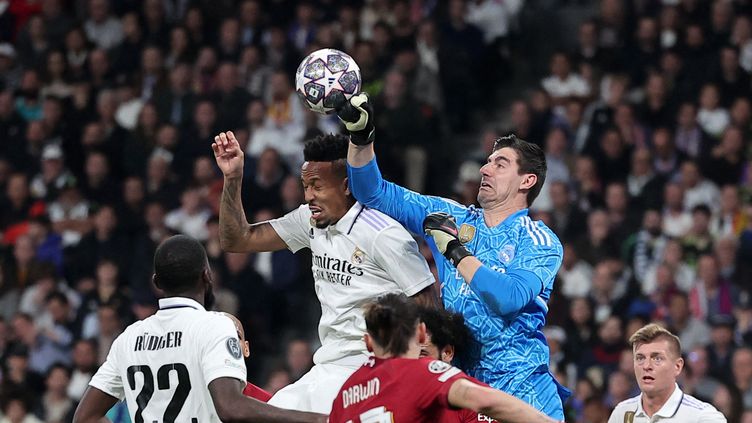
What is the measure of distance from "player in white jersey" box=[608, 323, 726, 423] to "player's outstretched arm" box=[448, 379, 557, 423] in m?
2.44

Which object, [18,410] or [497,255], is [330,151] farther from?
[18,410]

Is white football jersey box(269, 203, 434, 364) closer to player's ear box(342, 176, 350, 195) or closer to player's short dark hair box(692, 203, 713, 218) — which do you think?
player's ear box(342, 176, 350, 195)

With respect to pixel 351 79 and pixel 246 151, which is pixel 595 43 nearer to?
pixel 246 151

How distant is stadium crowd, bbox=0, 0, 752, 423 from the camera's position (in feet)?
41.9

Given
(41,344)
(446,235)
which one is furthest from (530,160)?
(41,344)

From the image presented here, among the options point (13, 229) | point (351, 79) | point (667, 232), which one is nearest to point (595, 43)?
point (667, 232)

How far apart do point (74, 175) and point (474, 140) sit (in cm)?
464

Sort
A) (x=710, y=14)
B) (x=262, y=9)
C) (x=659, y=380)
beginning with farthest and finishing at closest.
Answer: (x=262, y=9) < (x=710, y=14) < (x=659, y=380)

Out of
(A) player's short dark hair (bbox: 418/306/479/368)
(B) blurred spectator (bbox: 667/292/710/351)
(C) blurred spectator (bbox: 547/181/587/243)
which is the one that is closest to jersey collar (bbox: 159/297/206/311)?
(A) player's short dark hair (bbox: 418/306/479/368)

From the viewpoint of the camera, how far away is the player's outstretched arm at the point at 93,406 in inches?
264

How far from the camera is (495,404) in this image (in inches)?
223

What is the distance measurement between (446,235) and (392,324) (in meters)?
0.96

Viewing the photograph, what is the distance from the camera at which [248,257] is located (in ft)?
45.9

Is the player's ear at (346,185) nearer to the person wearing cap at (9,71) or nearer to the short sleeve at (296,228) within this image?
the short sleeve at (296,228)
